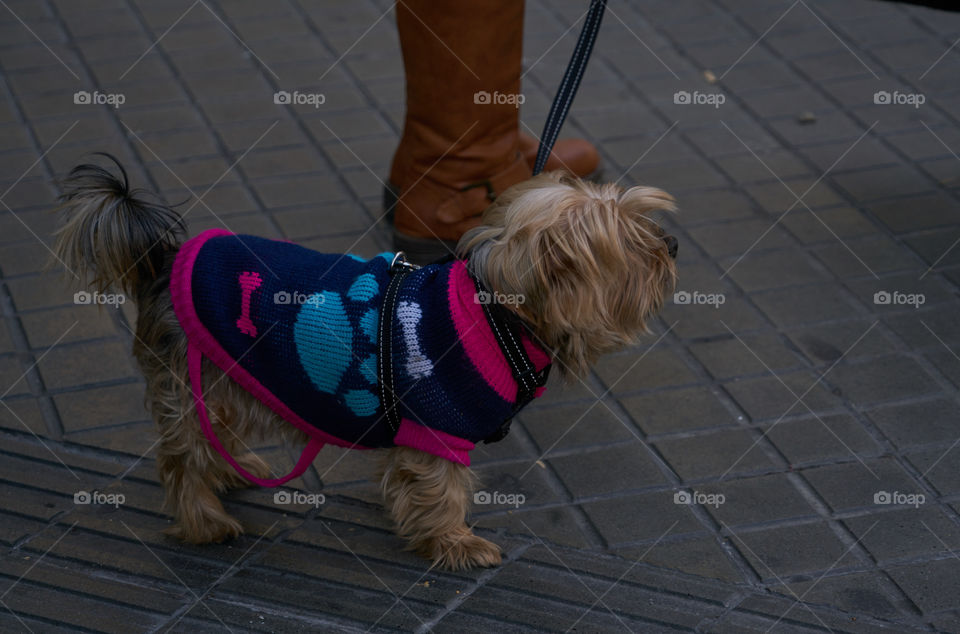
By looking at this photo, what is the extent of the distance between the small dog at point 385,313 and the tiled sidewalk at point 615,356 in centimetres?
45

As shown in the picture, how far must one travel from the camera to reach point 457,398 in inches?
111

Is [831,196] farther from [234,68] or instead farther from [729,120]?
[234,68]

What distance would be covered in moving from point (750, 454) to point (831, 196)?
1.86 m

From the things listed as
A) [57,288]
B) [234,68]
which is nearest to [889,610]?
[57,288]

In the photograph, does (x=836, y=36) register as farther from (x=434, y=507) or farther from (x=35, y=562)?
(x=35, y=562)

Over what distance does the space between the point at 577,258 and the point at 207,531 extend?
149cm

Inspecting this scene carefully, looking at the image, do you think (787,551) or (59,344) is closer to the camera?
(787,551)

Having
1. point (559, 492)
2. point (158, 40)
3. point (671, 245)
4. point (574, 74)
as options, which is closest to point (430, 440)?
point (559, 492)

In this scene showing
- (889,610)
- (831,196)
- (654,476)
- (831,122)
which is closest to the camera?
(889,610)

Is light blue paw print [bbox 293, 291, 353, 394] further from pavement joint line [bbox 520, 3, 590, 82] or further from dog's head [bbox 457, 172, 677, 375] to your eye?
pavement joint line [bbox 520, 3, 590, 82]

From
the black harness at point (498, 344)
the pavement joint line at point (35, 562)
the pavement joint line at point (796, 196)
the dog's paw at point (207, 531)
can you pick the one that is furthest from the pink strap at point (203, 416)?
the pavement joint line at point (796, 196)

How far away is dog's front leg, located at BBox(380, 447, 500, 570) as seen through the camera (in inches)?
120

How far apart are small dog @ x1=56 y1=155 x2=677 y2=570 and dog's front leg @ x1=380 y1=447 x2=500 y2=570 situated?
0.01 m

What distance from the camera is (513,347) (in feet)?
9.29
